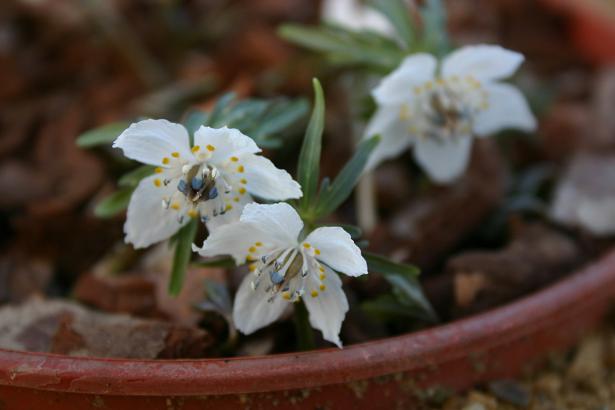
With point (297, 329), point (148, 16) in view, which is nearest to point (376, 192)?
point (297, 329)

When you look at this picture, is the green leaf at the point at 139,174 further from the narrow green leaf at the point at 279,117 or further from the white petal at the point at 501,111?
the white petal at the point at 501,111

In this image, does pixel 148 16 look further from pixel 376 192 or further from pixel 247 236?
pixel 247 236

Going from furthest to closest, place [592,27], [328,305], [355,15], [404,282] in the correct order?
1. [592,27]
2. [355,15]
3. [404,282]
4. [328,305]

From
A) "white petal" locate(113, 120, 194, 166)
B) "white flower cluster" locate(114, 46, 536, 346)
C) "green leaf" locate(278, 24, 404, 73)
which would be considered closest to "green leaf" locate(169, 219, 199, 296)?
"white flower cluster" locate(114, 46, 536, 346)

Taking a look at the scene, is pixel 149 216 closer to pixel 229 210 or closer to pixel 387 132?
pixel 229 210

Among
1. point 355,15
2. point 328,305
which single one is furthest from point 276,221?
point 355,15

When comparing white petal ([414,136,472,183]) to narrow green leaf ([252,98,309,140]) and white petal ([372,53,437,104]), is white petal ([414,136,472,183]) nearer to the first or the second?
white petal ([372,53,437,104])

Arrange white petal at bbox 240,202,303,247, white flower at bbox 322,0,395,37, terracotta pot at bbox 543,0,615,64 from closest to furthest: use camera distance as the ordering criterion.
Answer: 1. white petal at bbox 240,202,303,247
2. white flower at bbox 322,0,395,37
3. terracotta pot at bbox 543,0,615,64

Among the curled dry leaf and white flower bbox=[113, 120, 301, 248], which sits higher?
white flower bbox=[113, 120, 301, 248]
